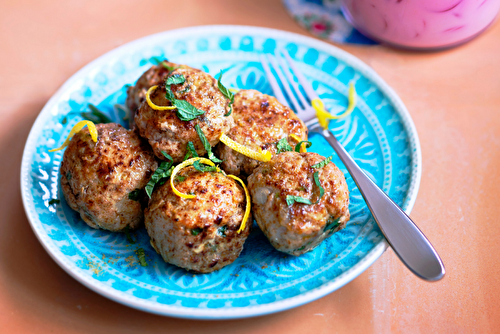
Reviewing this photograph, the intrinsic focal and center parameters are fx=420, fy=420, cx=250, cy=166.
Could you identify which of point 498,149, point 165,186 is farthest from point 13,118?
point 498,149

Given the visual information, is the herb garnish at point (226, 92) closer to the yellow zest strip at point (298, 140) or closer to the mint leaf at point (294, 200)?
the yellow zest strip at point (298, 140)

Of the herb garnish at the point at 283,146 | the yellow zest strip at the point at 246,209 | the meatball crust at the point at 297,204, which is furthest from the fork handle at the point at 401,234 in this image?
the yellow zest strip at the point at 246,209

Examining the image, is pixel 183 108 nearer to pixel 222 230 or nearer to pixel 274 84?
pixel 222 230

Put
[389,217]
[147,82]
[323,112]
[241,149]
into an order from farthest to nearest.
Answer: [323,112] < [147,82] < [241,149] < [389,217]

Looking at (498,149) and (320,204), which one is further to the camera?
(498,149)

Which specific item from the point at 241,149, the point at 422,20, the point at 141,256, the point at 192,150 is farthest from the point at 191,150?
the point at 422,20

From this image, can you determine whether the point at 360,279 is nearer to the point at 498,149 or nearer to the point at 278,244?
the point at 278,244

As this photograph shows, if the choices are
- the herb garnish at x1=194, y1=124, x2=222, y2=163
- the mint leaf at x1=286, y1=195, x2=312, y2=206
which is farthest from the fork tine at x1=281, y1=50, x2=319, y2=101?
the mint leaf at x1=286, y1=195, x2=312, y2=206
